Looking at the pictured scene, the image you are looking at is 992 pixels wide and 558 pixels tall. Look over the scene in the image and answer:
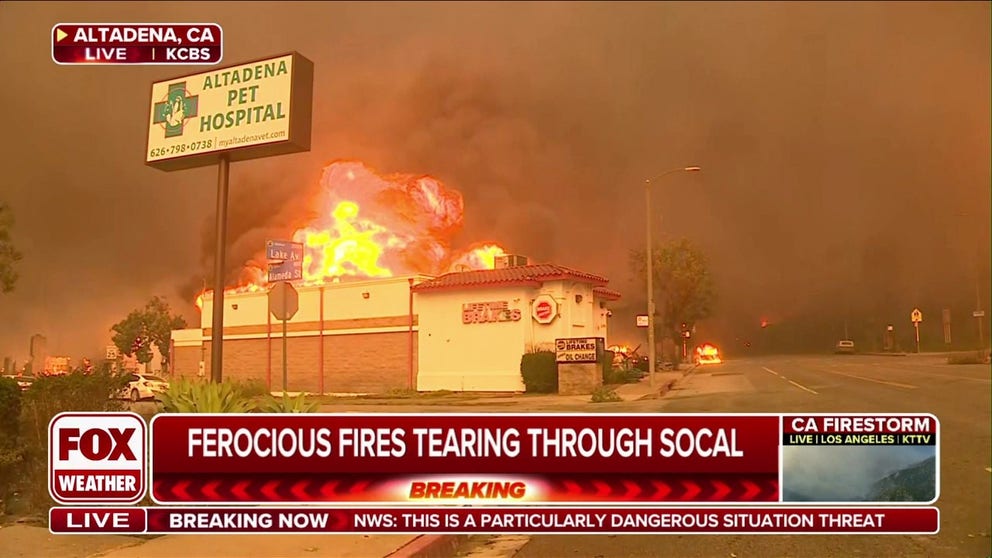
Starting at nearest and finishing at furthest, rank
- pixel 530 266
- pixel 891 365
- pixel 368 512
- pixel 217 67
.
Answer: pixel 368 512 → pixel 217 67 → pixel 530 266 → pixel 891 365

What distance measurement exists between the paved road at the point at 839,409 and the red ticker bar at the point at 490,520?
2.21 feet

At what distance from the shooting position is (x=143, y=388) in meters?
4.22

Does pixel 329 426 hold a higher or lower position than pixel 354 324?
lower

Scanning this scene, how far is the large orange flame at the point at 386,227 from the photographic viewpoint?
4.68 m

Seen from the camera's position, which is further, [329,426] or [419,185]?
[419,185]

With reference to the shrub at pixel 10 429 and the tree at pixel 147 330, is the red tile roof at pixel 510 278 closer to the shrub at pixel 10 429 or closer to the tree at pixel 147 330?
the tree at pixel 147 330

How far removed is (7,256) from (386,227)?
2.40 metres

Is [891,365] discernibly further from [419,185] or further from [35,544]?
[35,544]

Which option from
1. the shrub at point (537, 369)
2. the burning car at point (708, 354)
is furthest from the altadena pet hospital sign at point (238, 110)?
the burning car at point (708, 354)

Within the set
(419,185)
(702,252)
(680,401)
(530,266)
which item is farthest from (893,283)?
(419,185)

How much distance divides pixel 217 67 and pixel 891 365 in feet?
17.1

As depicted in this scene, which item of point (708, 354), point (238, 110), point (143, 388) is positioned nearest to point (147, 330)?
point (143, 388)

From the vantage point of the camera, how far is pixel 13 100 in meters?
4.45

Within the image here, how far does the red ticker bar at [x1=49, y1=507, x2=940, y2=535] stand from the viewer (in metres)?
3.86
